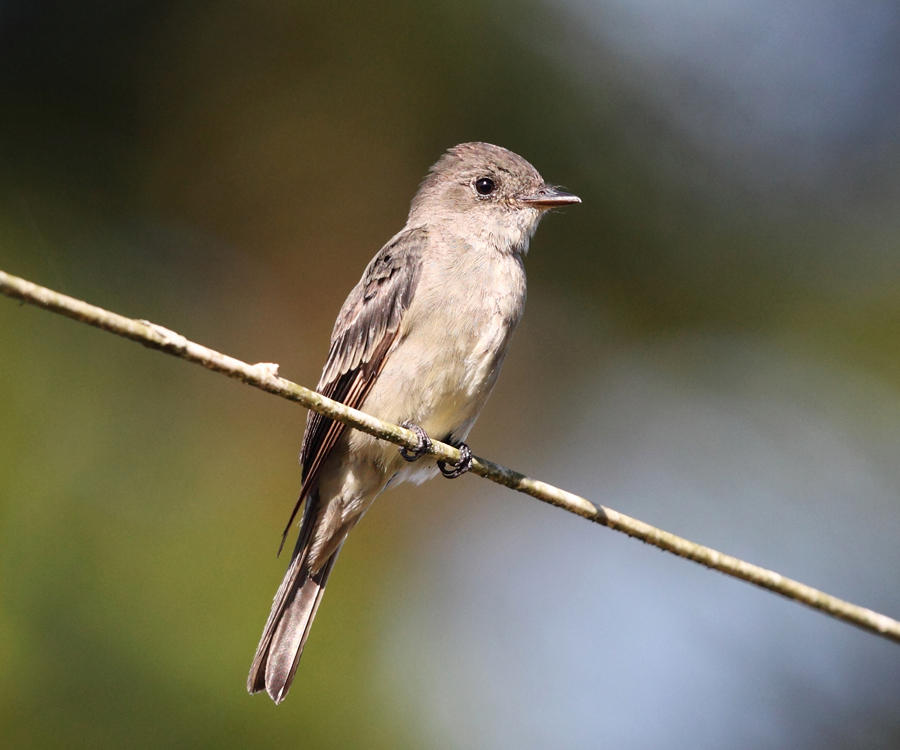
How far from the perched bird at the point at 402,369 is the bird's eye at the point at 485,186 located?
0.50ft

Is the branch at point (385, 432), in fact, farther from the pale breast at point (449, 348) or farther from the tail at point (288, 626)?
the tail at point (288, 626)

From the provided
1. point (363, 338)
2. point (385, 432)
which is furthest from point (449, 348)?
point (385, 432)

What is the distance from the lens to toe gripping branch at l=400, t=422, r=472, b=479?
3742 mm

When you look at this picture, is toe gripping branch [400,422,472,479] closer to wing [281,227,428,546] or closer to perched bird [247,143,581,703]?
perched bird [247,143,581,703]

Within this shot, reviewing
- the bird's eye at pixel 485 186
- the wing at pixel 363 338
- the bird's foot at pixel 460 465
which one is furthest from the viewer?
the bird's eye at pixel 485 186

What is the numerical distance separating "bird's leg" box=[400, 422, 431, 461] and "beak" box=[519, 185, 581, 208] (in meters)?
1.30

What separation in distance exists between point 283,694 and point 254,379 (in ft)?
6.81

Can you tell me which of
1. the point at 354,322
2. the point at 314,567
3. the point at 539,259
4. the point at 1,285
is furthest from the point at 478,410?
the point at 539,259

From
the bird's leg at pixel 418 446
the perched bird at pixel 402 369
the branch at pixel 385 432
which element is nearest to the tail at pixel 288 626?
the perched bird at pixel 402 369

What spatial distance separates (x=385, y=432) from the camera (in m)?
3.05

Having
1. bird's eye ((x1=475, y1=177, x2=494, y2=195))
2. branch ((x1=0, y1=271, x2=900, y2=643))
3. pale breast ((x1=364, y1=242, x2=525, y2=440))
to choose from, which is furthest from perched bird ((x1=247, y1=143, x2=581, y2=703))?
branch ((x1=0, y1=271, x2=900, y2=643))

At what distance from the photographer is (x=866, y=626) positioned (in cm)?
278

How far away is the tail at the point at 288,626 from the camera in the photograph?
4.21 meters

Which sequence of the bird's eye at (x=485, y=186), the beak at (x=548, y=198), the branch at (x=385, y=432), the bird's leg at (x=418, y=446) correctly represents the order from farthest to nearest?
the bird's eye at (x=485, y=186) → the beak at (x=548, y=198) → the bird's leg at (x=418, y=446) → the branch at (x=385, y=432)
